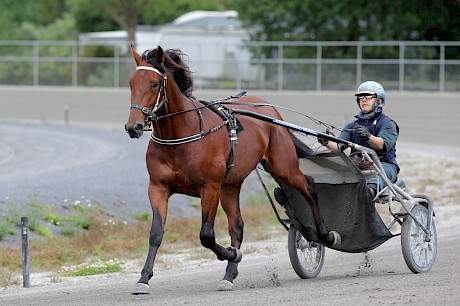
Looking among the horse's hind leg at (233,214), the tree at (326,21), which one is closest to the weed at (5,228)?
the horse's hind leg at (233,214)

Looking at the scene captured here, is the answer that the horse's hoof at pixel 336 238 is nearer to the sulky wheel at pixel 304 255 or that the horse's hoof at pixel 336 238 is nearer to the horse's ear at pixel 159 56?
the sulky wheel at pixel 304 255

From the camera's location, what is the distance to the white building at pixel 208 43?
37781mm

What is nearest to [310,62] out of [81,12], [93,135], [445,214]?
[93,135]

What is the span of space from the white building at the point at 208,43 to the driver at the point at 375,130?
14.1 metres

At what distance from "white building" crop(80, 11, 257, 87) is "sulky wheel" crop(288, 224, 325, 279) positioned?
14125 millimetres

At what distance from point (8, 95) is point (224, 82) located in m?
7.72

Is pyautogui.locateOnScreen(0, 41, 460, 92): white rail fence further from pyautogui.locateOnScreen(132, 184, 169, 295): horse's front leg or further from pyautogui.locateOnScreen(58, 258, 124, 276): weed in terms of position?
pyautogui.locateOnScreen(132, 184, 169, 295): horse's front leg

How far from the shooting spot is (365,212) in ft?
34.3

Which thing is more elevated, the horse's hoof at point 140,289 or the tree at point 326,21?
the tree at point 326,21

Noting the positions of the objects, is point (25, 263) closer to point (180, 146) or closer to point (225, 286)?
point (225, 286)

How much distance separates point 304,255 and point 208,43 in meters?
38.1

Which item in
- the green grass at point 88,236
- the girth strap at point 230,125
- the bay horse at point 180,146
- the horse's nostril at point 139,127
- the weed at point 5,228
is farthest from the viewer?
the weed at point 5,228

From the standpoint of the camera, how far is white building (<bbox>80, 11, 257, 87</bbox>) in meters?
37.8

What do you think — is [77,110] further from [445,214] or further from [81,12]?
[81,12]
